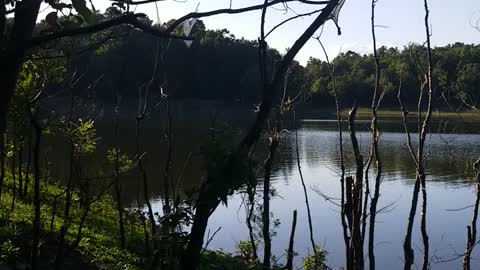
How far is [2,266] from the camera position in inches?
200

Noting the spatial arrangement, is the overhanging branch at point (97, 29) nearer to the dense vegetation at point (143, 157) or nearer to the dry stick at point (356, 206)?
the dense vegetation at point (143, 157)

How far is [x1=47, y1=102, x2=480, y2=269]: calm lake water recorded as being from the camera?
43.0 feet

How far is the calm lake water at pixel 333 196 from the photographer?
13117mm

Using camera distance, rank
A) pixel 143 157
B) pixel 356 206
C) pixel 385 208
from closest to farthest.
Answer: pixel 356 206
pixel 143 157
pixel 385 208

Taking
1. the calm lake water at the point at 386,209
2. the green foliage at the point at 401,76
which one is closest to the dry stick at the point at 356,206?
the green foliage at the point at 401,76

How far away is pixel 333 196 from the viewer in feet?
61.1

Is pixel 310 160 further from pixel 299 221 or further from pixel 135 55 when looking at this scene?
pixel 135 55

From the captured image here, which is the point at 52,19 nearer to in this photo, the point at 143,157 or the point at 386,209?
the point at 143,157

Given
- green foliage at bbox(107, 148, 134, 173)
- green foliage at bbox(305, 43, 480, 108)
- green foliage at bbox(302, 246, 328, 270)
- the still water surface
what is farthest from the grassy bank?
green foliage at bbox(305, 43, 480, 108)

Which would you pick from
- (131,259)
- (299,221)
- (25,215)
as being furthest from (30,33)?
(299,221)

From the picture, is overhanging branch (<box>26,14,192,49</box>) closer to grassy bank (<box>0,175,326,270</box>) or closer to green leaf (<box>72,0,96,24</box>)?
green leaf (<box>72,0,96,24</box>)

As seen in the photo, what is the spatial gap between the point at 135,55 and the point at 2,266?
3581 cm

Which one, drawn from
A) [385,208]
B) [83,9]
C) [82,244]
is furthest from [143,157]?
[83,9]

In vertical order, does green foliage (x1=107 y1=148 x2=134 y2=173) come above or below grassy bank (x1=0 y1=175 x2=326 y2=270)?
above
